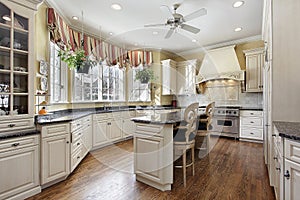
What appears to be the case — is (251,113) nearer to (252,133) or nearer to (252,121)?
(252,121)

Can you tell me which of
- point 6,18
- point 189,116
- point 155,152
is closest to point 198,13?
point 189,116

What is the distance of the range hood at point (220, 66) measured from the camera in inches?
208

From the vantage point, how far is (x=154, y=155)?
2.39 m

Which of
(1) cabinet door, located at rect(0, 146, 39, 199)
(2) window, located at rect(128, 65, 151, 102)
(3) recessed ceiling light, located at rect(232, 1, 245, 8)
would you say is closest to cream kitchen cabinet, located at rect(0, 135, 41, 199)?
(1) cabinet door, located at rect(0, 146, 39, 199)

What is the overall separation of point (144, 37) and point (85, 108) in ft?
8.94

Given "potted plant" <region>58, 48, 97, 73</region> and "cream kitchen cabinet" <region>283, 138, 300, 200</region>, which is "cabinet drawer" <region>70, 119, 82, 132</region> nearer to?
"potted plant" <region>58, 48, 97, 73</region>

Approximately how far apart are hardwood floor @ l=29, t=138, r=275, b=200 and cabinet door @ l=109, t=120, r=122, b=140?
2.71 feet

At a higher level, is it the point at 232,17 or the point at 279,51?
the point at 232,17

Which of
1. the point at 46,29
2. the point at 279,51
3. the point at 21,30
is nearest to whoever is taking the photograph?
the point at 279,51

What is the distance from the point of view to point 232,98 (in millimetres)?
5652

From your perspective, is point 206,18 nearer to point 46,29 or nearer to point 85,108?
point 46,29

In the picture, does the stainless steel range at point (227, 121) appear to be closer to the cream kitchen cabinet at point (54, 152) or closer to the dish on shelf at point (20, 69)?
the cream kitchen cabinet at point (54, 152)

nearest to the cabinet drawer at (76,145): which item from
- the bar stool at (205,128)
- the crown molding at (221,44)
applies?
the bar stool at (205,128)

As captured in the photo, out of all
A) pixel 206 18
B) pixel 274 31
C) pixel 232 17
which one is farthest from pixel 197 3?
pixel 274 31
